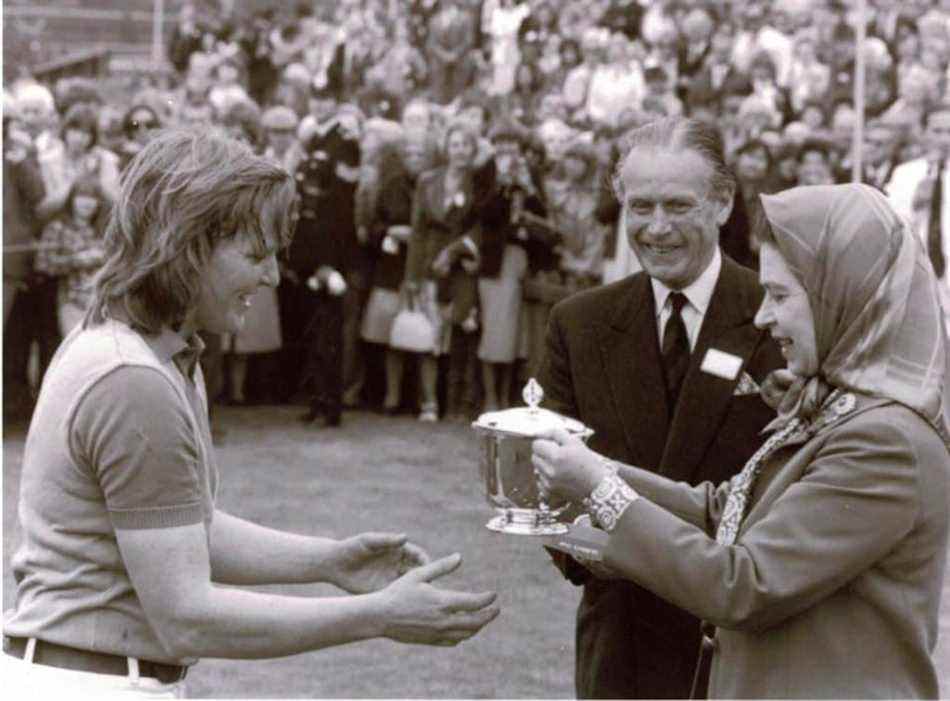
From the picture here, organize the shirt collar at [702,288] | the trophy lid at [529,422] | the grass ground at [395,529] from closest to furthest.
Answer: the trophy lid at [529,422] < the shirt collar at [702,288] < the grass ground at [395,529]

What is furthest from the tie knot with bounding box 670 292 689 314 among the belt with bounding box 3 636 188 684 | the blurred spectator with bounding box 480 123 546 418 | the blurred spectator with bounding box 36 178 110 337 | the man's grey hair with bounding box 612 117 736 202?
the blurred spectator with bounding box 480 123 546 418

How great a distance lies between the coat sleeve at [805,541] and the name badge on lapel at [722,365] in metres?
0.96

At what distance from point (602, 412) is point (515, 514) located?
0.52m

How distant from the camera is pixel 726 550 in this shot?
10.1 ft

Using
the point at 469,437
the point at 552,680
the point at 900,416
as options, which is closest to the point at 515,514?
the point at 900,416

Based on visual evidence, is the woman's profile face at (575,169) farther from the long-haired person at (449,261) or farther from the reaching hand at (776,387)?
the reaching hand at (776,387)

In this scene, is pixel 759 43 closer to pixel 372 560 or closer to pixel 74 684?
pixel 372 560

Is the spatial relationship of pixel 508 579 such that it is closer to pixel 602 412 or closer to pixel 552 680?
pixel 552 680

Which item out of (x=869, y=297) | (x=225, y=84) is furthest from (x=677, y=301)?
(x=225, y=84)

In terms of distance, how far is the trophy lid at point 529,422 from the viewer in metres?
3.56

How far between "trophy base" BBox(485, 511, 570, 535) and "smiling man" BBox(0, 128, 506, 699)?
0.47m

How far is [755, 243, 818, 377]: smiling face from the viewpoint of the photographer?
Answer: 3.10 meters

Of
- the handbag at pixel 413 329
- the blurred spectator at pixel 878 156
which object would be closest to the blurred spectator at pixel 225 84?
the handbag at pixel 413 329

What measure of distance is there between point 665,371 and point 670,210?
15.1 inches
